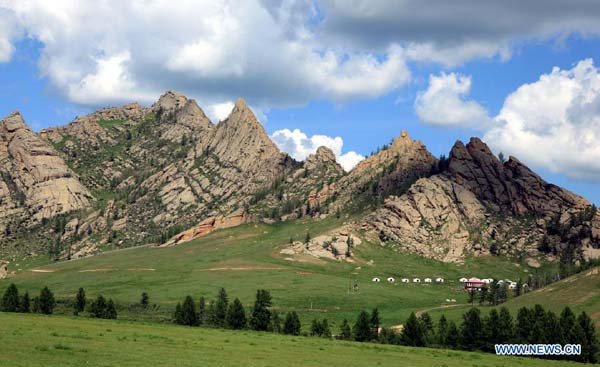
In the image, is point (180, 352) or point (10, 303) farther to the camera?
point (10, 303)

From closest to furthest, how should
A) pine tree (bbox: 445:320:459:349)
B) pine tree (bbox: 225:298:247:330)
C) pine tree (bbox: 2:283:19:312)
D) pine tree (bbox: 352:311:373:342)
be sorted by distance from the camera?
pine tree (bbox: 445:320:459:349)
pine tree (bbox: 352:311:373:342)
pine tree (bbox: 225:298:247:330)
pine tree (bbox: 2:283:19:312)

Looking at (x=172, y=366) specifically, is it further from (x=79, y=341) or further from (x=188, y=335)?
(x=188, y=335)

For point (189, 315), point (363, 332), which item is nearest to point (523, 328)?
point (363, 332)

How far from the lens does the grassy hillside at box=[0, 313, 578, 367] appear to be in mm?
61844

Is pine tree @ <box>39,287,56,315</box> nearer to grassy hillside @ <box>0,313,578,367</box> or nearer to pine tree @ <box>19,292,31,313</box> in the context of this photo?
pine tree @ <box>19,292,31,313</box>

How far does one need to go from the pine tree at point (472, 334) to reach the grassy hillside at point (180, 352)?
32186mm

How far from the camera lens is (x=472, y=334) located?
5300 inches

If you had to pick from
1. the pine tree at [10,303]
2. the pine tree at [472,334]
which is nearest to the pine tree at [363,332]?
the pine tree at [472,334]

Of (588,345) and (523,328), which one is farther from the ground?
(523,328)

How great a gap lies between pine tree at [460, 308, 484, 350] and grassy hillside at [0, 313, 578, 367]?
106 ft

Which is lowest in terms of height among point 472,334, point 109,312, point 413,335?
point 413,335

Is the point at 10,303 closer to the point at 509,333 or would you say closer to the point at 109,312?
the point at 109,312

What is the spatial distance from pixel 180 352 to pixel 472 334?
78.9 m

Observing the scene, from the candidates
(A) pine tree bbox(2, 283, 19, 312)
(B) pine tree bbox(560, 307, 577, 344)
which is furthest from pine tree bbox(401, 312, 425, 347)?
(A) pine tree bbox(2, 283, 19, 312)
